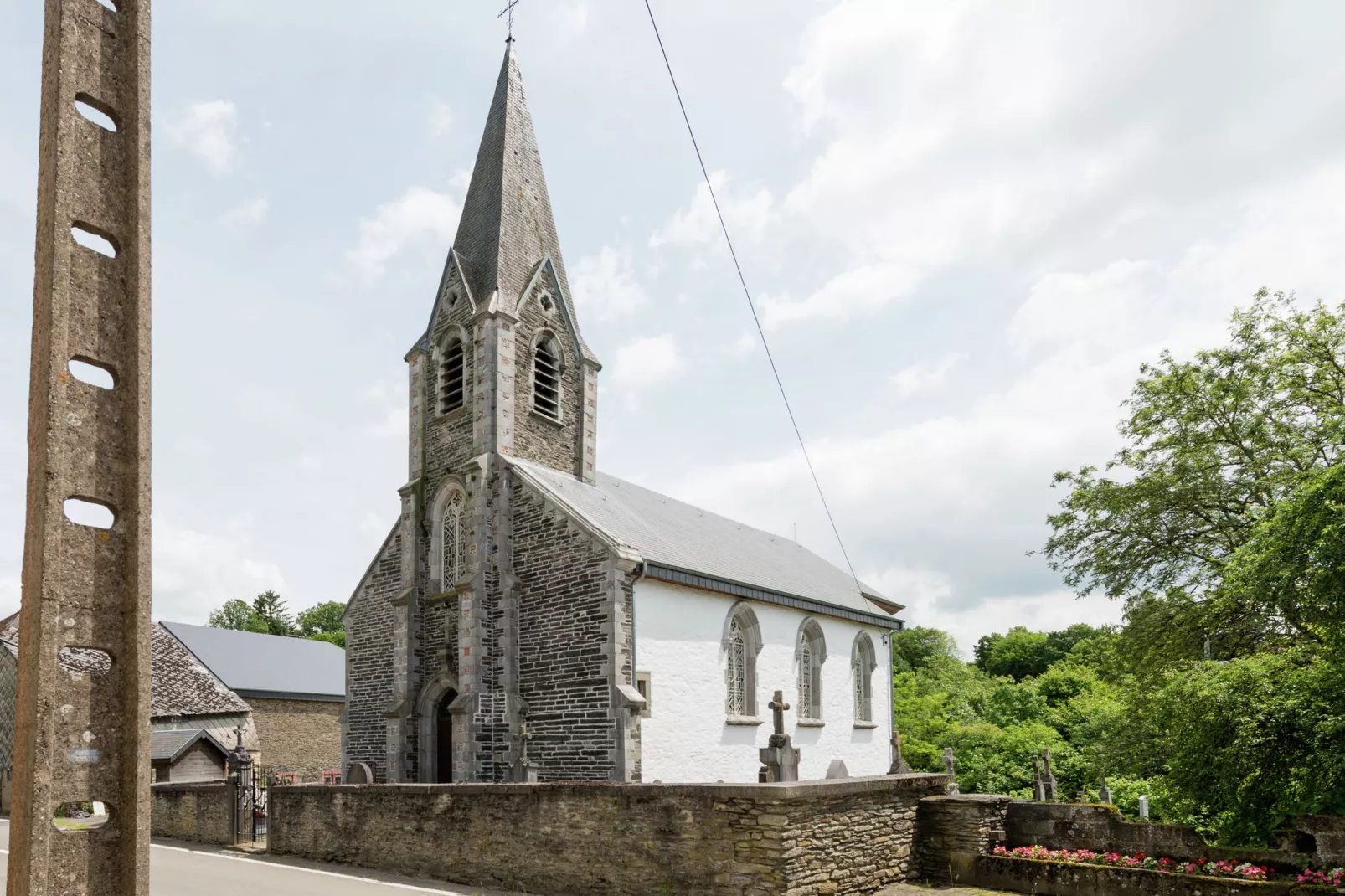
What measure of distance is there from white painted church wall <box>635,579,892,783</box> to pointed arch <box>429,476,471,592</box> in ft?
16.3

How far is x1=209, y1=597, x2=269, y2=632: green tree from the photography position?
7681cm

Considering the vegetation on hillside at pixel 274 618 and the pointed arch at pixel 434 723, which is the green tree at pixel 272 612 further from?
the pointed arch at pixel 434 723

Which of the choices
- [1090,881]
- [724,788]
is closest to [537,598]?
[724,788]

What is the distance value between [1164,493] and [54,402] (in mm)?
21463

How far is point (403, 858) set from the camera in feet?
46.8

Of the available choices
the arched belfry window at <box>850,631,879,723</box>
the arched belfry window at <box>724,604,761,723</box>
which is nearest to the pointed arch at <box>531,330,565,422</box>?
the arched belfry window at <box>724,604,761,723</box>

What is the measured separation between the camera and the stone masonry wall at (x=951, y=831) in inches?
484

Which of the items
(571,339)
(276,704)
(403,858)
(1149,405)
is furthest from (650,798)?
(276,704)

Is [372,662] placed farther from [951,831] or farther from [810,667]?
[951,831]

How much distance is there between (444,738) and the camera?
20562 millimetres

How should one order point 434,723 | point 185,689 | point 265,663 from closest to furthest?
point 434,723
point 185,689
point 265,663

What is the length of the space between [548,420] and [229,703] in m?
17.3

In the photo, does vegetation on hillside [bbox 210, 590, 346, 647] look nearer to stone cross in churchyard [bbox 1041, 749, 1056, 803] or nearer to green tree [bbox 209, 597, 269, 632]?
green tree [bbox 209, 597, 269, 632]

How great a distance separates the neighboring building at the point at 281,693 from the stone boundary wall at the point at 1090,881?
80.1 ft
